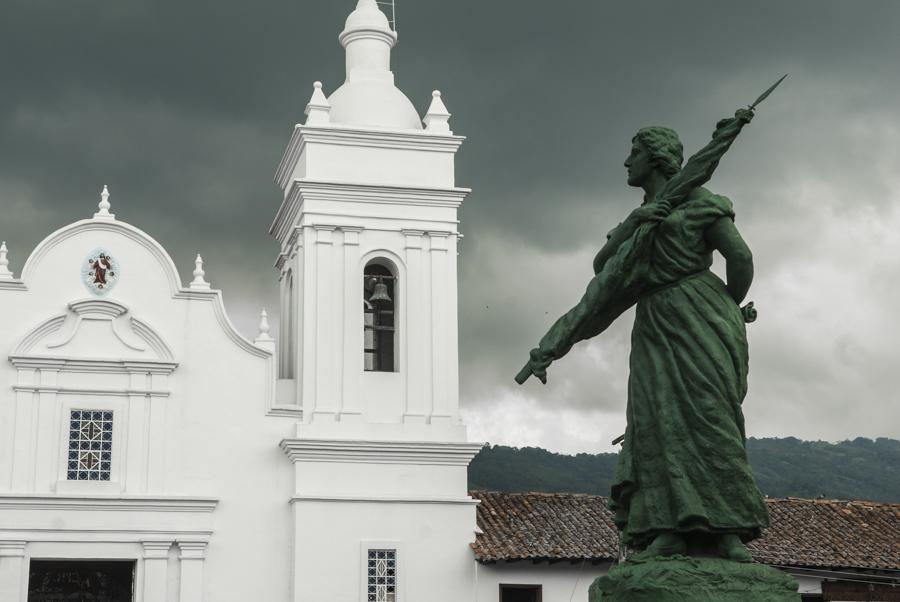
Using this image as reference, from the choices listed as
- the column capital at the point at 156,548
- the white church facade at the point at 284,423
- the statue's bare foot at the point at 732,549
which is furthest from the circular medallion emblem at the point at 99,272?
the statue's bare foot at the point at 732,549

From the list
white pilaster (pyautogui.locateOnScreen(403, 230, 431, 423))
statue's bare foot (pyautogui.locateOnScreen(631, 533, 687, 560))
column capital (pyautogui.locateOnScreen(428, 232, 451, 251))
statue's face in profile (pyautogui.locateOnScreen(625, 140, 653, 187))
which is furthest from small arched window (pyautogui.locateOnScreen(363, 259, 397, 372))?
statue's bare foot (pyautogui.locateOnScreen(631, 533, 687, 560))

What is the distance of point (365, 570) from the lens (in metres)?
20.6

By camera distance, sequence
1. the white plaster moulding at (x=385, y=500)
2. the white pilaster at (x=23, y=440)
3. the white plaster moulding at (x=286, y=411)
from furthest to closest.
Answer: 1. the white plaster moulding at (x=286, y=411)
2. the white plaster moulding at (x=385, y=500)
3. the white pilaster at (x=23, y=440)

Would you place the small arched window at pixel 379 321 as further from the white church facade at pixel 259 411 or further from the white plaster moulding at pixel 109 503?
the white plaster moulding at pixel 109 503

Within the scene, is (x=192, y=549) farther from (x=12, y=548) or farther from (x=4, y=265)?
(x=4, y=265)

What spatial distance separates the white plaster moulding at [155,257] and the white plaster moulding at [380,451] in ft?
5.02

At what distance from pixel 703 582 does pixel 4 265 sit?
16.9 meters

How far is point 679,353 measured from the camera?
6164 millimetres

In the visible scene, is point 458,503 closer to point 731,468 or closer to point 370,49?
point 370,49

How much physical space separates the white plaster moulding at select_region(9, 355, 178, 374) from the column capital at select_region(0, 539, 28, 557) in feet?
7.92

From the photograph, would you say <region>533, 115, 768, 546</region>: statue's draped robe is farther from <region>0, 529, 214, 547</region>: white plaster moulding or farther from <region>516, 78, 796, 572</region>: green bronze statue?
<region>0, 529, 214, 547</region>: white plaster moulding

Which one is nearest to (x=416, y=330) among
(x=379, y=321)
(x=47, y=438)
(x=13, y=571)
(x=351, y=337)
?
(x=379, y=321)

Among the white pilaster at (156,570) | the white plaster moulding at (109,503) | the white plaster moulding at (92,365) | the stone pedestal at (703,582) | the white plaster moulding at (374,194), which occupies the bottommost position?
the stone pedestal at (703,582)

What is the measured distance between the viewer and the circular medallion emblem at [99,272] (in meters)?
20.7
